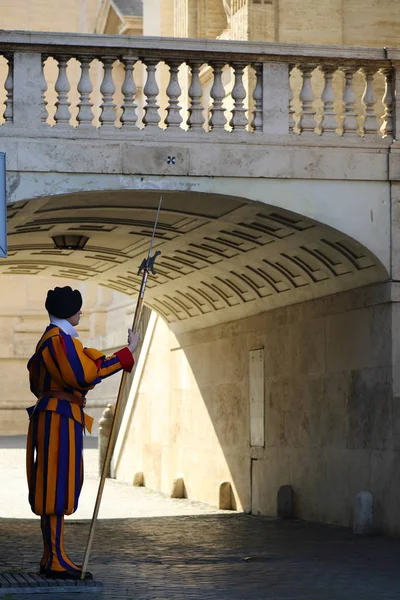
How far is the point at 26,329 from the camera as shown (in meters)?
37.6

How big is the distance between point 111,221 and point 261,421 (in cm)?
416

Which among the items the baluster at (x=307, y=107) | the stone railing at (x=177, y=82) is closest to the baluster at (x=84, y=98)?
the stone railing at (x=177, y=82)

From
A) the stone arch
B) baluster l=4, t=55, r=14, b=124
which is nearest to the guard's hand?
the stone arch

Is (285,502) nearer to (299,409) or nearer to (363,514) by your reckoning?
(299,409)

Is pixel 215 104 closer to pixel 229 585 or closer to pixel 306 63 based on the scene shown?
pixel 306 63

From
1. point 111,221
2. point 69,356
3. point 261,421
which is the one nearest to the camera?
point 69,356

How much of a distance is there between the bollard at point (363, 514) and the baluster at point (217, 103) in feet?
13.4

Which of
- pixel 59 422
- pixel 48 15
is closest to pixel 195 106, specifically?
pixel 59 422

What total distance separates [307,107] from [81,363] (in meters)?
5.33

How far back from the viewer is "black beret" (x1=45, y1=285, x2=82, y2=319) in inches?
372

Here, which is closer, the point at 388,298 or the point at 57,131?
the point at 57,131

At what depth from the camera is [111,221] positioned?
15.0 meters

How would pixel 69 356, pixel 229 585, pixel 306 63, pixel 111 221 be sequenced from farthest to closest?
pixel 111 221, pixel 306 63, pixel 229 585, pixel 69 356

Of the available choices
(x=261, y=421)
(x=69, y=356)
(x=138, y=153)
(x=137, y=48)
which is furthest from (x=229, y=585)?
(x=261, y=421)
